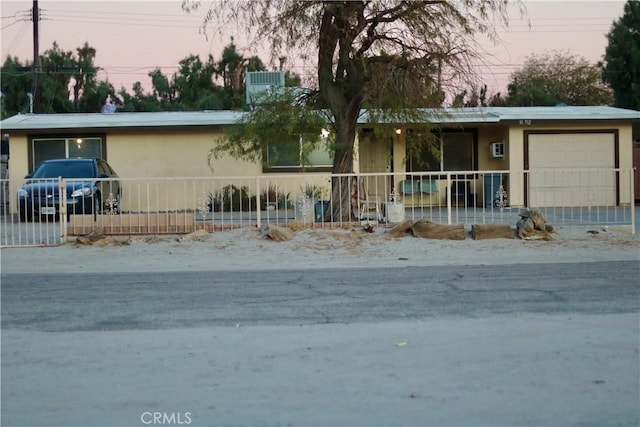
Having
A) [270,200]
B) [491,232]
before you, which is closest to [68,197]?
[270,200]

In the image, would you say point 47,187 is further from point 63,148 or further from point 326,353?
point 326,353

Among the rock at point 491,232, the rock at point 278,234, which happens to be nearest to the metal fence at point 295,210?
the rock at point 278,234

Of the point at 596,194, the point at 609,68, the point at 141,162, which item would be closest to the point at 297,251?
the point at 596,194

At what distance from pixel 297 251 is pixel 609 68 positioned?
26873 millimetres

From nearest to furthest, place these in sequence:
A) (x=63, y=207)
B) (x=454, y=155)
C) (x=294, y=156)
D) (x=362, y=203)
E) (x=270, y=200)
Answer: (x=63, y=207) → (x=362, y=203) → (x=270, y=200) → (x=294, y=156) → (x=454, y=155)

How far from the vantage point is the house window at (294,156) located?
1781cm

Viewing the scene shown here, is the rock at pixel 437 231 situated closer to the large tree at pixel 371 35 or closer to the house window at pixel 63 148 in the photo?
the large tree at pixel 371 35

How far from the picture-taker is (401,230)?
1495 centimetres

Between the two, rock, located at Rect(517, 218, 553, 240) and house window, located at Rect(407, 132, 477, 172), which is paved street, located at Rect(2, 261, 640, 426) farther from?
house window, located at Rect(407, 132, 477, 172)

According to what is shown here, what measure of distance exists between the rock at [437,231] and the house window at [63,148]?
1264 cm

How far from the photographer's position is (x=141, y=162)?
24.1 meters

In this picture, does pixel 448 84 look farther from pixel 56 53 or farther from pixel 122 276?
pixel 56 53

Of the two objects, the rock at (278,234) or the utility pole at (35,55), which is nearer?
the rock at (278,234)

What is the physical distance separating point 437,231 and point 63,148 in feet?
45.2
